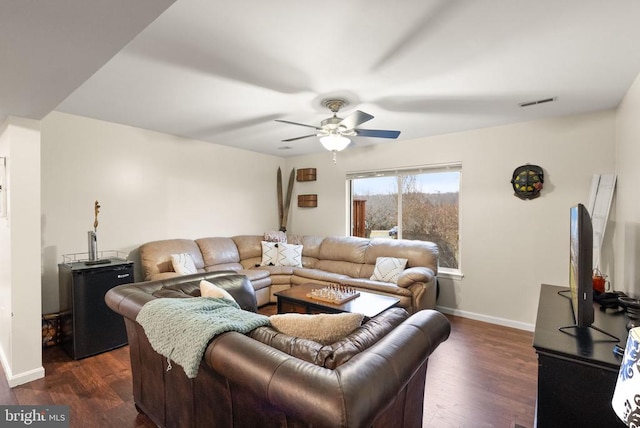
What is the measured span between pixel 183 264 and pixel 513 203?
415 centimetres

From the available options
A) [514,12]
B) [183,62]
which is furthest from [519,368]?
[183,62]

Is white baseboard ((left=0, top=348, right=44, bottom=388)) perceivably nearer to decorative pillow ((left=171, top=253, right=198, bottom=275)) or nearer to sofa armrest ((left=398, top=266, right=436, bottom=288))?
decorative pillow ((left=171, top=253, right=198, bottom=275))

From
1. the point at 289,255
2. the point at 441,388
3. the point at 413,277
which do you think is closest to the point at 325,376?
the point at 441,388

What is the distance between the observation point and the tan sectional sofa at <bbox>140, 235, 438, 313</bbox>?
11.2ft

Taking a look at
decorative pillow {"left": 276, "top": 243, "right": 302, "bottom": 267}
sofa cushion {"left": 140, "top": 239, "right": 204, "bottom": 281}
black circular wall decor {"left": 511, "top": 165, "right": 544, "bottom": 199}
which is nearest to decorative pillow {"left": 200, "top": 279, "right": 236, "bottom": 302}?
sofa cushion {"left": 140, "top": 239, "right": 204, "bottom": 281}

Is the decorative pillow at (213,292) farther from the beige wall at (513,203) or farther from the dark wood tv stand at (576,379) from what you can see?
the beige wall at (513,203)

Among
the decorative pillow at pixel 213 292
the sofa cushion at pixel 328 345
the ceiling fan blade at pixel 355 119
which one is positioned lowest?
the sofa cushion at pixel 328 345

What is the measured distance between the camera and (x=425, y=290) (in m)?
3.32

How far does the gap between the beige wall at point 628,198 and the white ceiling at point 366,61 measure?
0.24m

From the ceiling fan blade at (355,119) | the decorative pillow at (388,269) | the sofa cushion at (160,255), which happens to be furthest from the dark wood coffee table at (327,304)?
the ceiling fan blade at (355,119)

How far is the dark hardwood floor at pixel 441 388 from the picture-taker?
6.44 feet

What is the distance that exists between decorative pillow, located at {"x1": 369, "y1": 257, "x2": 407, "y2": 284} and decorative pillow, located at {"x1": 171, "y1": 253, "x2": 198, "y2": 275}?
7.81 feet

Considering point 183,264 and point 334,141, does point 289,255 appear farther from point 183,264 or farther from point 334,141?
point 334,141

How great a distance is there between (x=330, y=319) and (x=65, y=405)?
2.17m
